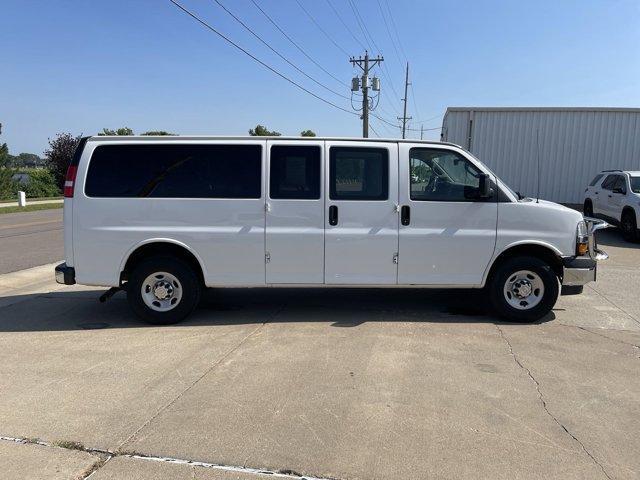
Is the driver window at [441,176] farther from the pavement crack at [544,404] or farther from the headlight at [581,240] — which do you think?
the pavement crack at [544,404]

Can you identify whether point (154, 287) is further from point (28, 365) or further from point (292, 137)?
point (292, 137)

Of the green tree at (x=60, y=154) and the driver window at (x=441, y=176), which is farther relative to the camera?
the green tree at (x=60, y=154)

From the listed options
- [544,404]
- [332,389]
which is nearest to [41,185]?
[332,389]

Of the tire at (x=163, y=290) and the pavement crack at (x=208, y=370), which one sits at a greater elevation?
the tire at (x=163, y=290)

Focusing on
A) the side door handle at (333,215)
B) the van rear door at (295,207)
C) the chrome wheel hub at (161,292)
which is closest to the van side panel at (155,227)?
the van rear door at (295,207)

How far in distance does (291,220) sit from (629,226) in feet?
33.8

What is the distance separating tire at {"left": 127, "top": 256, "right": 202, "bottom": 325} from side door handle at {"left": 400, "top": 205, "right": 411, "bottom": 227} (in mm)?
2469

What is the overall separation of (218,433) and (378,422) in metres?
1.12

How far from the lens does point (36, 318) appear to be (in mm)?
6379

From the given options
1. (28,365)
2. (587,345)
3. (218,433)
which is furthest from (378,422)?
(28,365)

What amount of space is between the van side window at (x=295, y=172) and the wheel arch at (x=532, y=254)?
2236 mm

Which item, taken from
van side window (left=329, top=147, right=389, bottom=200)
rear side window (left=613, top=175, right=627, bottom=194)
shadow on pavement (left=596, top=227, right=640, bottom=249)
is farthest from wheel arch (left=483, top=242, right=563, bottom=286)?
rear side window (left=613, top=175, right=627, bottom=194)

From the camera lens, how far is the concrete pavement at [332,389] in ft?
10.6

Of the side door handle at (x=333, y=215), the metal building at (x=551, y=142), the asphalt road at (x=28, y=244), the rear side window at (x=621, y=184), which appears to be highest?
the metal building at (x=551, y=142)
